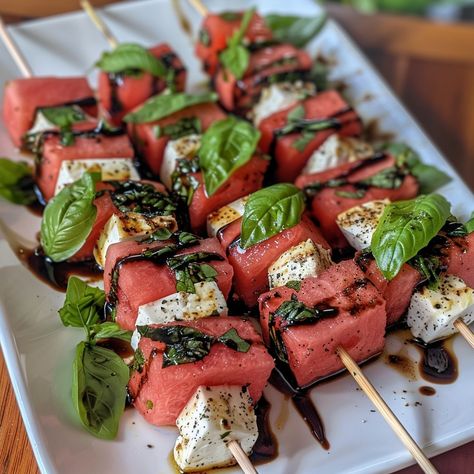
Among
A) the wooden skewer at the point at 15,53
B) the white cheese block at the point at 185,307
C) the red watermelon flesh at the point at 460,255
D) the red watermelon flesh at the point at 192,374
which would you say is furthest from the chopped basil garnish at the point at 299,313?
the wooden skewer at the point at 15,53

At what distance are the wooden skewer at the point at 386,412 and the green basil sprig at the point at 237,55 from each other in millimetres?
1838

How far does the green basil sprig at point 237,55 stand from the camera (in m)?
4.06

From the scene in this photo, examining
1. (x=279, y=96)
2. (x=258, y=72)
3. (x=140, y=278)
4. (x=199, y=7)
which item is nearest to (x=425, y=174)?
(x=279, y=96)

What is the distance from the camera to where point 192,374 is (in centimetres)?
263

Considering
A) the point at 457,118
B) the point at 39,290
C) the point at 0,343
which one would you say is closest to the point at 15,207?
the point at 39,290

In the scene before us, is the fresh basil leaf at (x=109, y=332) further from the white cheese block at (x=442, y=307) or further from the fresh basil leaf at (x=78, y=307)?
the white cheese block at (x=442, y=307)

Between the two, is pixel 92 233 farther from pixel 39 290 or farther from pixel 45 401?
pixel 45 401

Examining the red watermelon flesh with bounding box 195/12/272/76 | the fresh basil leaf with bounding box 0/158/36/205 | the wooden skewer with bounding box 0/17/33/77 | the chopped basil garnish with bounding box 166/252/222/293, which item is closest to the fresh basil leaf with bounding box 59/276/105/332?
the chopped basil garnish with bounding box 166/252/222/293

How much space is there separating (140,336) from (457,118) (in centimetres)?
305

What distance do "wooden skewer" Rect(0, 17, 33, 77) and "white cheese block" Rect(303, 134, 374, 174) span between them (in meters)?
1.64

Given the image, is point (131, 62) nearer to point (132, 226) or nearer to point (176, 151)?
point (176, 151)

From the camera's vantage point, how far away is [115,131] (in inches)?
141

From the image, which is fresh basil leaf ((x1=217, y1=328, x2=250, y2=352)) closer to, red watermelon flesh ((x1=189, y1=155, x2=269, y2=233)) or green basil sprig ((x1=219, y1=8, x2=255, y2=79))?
red watermelon flesh ((x1=189, y1=155, x2=269, y2=233))

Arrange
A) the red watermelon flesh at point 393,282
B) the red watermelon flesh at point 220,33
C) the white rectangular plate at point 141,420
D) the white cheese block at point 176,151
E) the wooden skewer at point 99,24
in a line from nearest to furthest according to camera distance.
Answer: the white rectangular plate at point 141,420 < the red watermelon flesh at point 393,282 < the white cheese block at point 176,151 < the red watermelon flesh at point 220,33 < the wooden skewer at point 99,24
